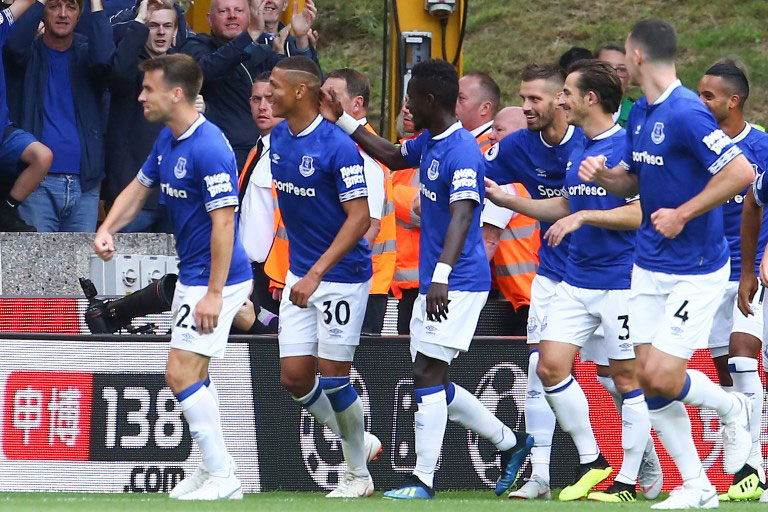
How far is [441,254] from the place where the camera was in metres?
8.18

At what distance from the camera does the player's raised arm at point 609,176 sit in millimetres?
7668

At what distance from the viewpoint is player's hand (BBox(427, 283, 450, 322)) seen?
8055 millimetres

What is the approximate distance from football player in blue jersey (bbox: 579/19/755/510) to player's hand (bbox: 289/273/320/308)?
1688mm

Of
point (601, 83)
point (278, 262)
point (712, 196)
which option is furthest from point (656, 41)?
point (278, 262)

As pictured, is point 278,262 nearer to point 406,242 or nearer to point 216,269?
point 406,242

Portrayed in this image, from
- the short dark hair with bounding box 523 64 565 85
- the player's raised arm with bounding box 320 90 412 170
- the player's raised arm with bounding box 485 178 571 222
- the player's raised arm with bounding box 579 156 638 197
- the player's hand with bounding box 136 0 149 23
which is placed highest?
the player's hand with bounding box 136 0 149 23

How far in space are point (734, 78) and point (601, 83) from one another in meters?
1.08

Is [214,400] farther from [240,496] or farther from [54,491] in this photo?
[54,491]

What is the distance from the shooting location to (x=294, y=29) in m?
12.8

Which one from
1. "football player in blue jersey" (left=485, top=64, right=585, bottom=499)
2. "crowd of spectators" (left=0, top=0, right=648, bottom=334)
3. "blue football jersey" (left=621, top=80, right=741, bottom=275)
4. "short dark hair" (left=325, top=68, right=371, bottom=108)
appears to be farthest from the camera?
"crowd of spectators" (left=0, top=0, right=648, bottom=334)

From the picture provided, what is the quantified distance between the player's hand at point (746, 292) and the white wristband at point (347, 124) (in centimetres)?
254

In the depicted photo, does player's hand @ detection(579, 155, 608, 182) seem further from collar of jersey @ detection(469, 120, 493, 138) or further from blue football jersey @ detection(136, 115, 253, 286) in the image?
collar of jersey @ detection(469, 120, 493, 138)

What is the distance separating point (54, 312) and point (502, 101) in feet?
37.0

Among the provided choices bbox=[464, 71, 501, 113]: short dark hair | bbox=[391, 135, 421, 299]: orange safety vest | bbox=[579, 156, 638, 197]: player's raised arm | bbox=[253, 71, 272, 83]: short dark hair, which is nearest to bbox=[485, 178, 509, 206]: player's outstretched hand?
bbox=[579, 156, 638, 197]: player's raised arm
